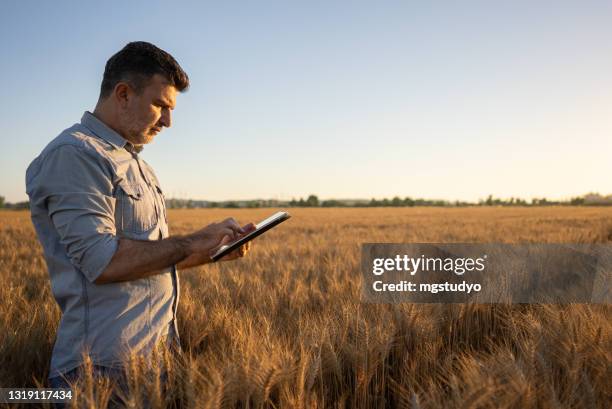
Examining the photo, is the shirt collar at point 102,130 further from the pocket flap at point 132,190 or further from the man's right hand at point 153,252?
the man's right hand at point 153,252

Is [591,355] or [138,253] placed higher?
[138,253]

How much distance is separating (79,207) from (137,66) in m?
0.63

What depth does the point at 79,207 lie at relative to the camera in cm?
154

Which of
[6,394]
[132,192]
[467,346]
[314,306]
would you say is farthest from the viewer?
[314,306]

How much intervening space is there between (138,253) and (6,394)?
64cm

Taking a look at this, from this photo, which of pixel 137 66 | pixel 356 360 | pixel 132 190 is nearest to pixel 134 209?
pixel 132 190

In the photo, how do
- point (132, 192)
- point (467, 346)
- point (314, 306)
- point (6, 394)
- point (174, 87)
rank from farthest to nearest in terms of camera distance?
point (314, 306), point (467, 346), point (174, 87), point (132, 192), point (6, 394)

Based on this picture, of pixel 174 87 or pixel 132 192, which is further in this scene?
pixel 174 87

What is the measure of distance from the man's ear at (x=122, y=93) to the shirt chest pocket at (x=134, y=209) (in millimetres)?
339

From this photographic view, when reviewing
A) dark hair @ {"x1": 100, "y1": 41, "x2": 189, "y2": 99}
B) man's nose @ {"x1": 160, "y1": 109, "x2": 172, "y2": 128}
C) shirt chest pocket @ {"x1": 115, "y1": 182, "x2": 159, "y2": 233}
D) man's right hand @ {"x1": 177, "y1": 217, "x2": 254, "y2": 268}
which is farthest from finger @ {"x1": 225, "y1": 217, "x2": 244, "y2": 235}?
dark hair @ {"x1": 100, "y1": 41, "x2": 189, "y2": 99}

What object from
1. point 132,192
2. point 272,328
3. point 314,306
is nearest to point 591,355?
point 272,328

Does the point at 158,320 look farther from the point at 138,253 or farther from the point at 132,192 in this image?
the point at 132,192

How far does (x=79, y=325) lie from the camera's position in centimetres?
166

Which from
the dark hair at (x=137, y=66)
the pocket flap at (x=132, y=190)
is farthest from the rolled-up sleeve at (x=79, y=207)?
the dark hair at (x=137, y=66)
